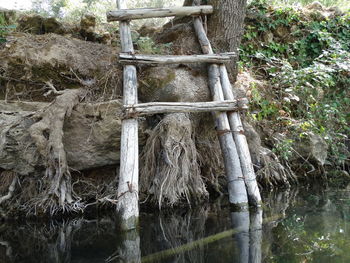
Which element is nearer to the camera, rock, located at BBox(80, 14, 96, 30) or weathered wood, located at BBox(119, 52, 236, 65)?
weathered wood, located at BBox(119, 52, 236, 65)

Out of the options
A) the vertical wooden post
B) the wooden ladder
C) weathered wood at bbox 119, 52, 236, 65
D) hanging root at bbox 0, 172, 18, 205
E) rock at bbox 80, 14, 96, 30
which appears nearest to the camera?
the vertical wooden post

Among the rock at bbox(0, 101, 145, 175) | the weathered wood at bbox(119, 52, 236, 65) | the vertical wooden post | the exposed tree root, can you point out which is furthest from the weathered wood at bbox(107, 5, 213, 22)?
the exposed tree root

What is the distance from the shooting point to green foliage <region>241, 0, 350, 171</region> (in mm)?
5367

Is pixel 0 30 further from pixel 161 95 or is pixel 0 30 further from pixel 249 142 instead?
pixel 249 142

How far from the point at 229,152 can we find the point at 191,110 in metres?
0.70

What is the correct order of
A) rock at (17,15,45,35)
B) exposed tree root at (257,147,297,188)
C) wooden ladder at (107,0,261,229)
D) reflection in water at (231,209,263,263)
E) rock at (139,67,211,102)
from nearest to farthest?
reflection in water at (231,209,263,263)
wooden ladder at (107,0,261,229)
rock at (139,67,211,102)
exposed tree root at (257,147,297,188)
rock at (17,15,45,35)

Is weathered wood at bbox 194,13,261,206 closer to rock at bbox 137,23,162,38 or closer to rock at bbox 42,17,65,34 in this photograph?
rock at bbox 137,23,162,38

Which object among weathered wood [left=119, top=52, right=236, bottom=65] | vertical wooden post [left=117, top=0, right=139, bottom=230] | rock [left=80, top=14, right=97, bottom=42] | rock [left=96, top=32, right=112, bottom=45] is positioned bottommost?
vertical wooden post [left=117, top=0, right=139, bottom=230]

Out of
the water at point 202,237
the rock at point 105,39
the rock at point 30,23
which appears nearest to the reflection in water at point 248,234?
the water at point 202,237

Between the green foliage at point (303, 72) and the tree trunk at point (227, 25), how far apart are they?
0.92 metres

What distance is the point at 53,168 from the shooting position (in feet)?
11.9

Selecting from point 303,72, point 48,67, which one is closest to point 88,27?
point 48,67

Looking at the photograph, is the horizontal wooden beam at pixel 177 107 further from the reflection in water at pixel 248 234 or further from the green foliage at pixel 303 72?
the reflection in water at pixel 248 234

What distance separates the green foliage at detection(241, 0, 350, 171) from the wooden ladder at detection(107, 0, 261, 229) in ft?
3.54
